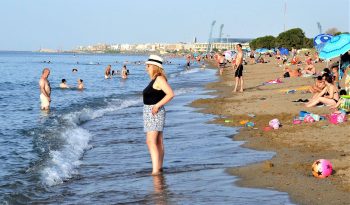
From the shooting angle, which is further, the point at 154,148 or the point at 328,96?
the point at 328,96

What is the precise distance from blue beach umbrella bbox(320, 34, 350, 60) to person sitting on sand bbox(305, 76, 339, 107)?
105 cm

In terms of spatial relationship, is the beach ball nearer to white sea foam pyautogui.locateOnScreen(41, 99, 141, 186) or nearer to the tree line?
white sea foam pyautogui.locateOnScreen(41, 99, 141, 186)

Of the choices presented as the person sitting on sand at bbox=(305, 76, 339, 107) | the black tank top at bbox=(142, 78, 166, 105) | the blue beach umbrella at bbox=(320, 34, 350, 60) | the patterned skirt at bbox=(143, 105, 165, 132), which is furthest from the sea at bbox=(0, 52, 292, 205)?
the blue beach umbrella at bbox=(320, 34, 350, 60)

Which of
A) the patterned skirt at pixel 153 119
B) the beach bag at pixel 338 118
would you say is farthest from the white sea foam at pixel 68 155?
the beach bag at pixel 338 118

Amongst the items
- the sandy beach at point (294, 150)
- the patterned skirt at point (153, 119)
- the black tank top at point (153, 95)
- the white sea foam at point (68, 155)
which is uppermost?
the black tank top at point (153, 95)

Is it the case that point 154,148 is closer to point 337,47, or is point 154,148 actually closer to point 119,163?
point 119,163

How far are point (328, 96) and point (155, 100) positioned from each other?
7.22 meters

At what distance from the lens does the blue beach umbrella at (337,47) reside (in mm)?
13609

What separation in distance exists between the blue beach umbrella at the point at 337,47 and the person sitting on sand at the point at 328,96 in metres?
1.05

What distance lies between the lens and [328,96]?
42.6 ft

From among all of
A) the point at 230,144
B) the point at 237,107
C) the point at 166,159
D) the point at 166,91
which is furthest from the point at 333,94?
the point at 166,91

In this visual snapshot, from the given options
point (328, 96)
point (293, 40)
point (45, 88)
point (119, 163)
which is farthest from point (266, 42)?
point (119, 163)

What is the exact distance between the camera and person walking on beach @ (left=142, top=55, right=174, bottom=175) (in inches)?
269

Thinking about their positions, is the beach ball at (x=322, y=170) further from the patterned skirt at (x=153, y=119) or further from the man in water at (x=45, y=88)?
the man in water at (x=45, y=88)
